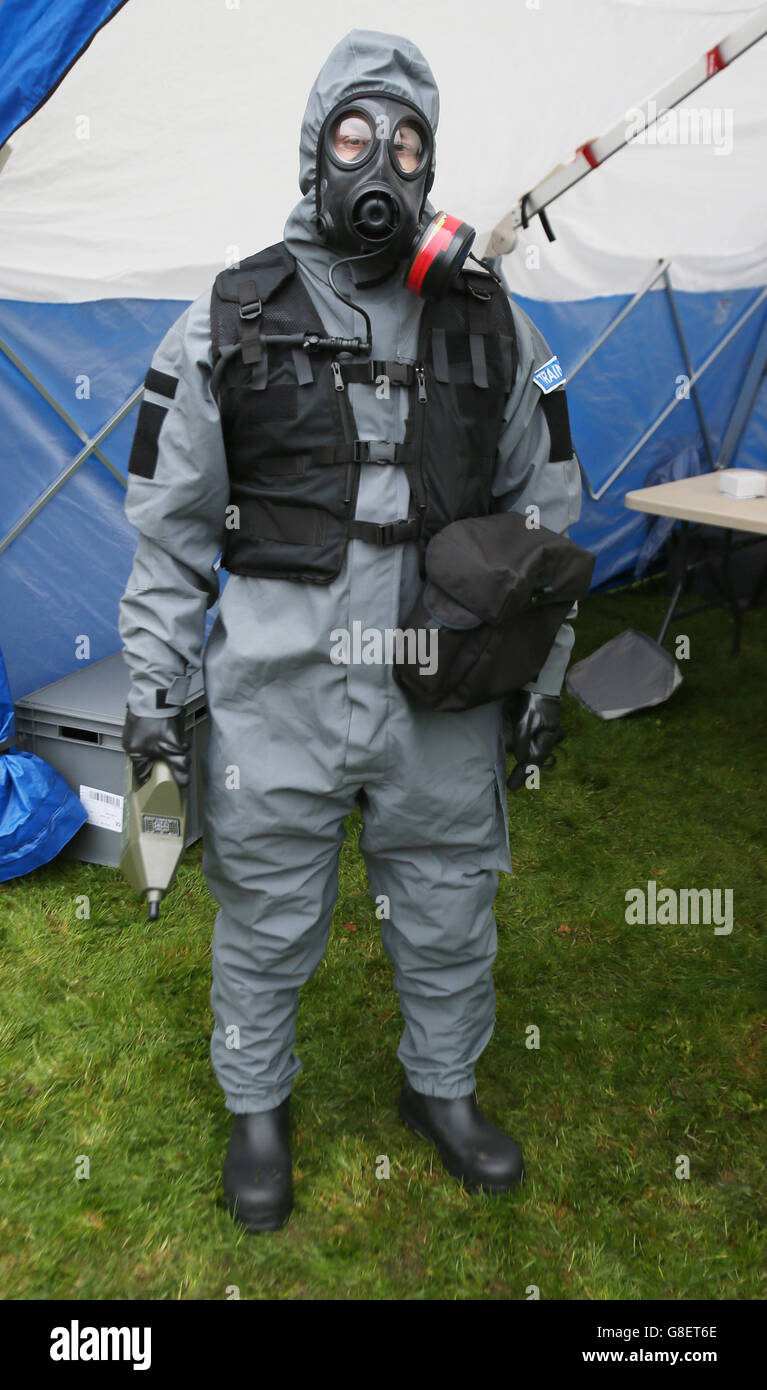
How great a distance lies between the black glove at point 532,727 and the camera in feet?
6.69

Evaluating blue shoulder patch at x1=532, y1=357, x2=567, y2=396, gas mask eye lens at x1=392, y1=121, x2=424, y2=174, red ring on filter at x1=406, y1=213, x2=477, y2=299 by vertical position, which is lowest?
blue shoulder patch at x1=532, y1=357, x2=567, y2=396

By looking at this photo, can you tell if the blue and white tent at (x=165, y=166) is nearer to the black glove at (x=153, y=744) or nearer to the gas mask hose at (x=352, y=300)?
the gas mask hose at (x=352, y=300)

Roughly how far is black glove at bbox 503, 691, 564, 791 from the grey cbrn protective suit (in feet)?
0.13

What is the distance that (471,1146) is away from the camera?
7.03 feet

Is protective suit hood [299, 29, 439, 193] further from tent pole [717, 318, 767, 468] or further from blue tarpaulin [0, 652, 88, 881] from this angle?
tent pole [717, 318, 767, 468]

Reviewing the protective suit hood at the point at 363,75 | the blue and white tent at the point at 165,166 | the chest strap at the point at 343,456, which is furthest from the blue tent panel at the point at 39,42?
the chest strap at the point at 343,456

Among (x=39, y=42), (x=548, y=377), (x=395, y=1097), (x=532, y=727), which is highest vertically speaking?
(x=39, y=42)

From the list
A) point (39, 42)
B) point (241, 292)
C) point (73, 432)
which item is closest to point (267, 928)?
point (241, 292)

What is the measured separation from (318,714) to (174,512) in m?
0.39

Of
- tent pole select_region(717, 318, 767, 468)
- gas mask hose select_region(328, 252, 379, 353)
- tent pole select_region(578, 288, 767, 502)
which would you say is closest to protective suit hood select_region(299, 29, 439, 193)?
gas mask hose select_region(328, 252, 379, 353)

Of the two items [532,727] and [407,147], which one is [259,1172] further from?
[407,147]

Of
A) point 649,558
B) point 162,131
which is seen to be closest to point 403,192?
point 162,131

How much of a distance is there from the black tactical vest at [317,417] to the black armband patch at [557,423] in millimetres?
129

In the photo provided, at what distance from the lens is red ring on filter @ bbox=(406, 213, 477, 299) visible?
167 cm
